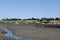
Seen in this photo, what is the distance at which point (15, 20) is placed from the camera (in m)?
184

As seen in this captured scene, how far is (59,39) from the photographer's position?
35.1m

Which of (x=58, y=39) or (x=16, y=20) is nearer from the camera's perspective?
(x=58, y=39)

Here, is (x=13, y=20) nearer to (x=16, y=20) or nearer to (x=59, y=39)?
(x=16, y=20)

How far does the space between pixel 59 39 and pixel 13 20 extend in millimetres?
151650

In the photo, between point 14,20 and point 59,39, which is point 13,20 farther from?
point 59,39

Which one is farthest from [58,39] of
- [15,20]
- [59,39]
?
[15,20]

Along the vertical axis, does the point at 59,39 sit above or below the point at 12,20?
above

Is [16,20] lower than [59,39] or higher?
lower

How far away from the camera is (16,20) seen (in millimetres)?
184500


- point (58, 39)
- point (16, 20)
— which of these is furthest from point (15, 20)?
point (58, 39)

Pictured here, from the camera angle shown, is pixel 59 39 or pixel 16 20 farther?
pixel 16 20

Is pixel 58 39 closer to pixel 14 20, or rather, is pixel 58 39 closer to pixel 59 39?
pixel 59 39

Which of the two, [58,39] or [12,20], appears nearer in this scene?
[58,39]

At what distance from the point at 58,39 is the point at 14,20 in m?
151
